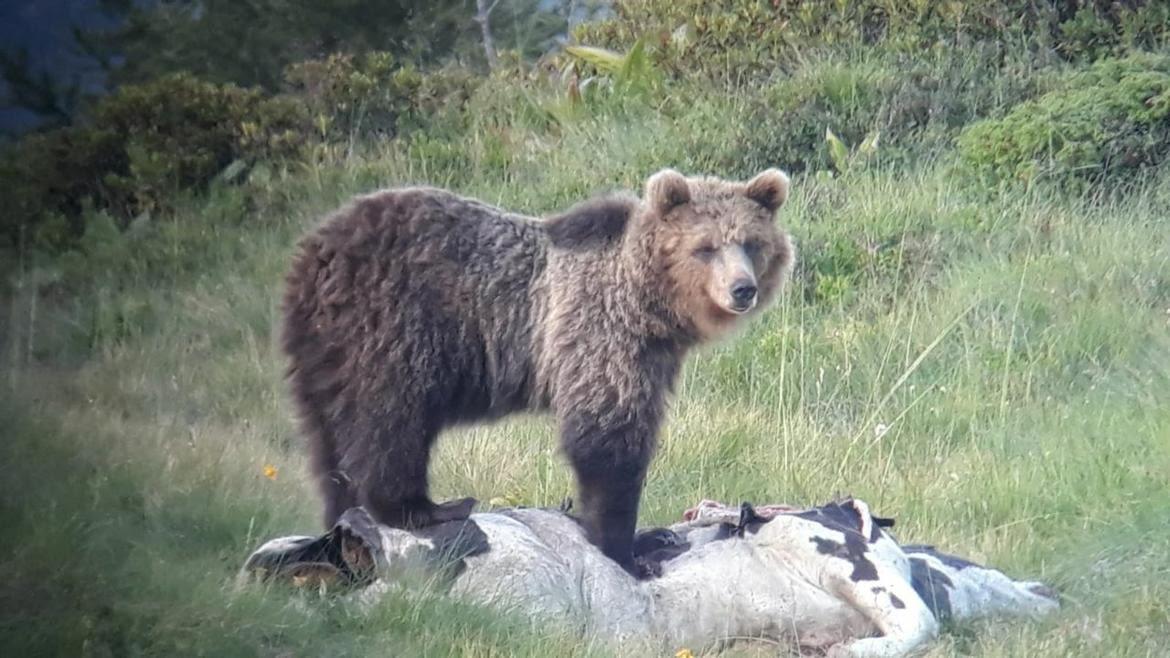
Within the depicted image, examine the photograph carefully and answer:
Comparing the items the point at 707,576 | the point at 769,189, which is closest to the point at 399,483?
the point at 707,576

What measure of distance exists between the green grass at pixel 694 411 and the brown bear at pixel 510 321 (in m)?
0.76

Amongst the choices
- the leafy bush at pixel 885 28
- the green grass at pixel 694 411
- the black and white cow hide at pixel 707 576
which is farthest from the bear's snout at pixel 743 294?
the leafy bush at pixel 885 28

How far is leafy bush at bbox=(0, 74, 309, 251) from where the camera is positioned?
13352 millimetres

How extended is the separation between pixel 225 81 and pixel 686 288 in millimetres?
9604

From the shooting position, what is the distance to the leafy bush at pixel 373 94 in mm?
14586

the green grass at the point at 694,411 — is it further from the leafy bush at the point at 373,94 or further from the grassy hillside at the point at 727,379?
the leafy bush at the point at 373,94

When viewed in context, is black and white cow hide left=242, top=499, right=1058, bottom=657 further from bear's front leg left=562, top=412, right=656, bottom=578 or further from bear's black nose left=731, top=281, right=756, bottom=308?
bear's black nose left=731, top=281, right=756, bottom=308

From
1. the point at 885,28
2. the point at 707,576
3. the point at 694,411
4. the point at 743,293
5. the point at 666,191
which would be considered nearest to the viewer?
the point at 707,576

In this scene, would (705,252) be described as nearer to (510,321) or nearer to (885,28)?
(510,321)

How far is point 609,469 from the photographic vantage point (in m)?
6.55

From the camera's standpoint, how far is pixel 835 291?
36.8 feet

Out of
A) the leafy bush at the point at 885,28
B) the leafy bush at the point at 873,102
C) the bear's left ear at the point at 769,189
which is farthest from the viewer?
the leafy bush at the point at 885,28

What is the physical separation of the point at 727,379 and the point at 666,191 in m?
3.29

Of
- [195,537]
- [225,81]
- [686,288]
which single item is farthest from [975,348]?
[225,81]
